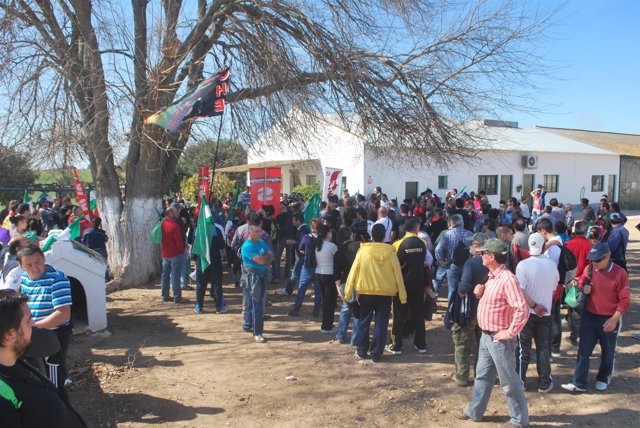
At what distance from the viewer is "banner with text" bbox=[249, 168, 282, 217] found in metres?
10.9

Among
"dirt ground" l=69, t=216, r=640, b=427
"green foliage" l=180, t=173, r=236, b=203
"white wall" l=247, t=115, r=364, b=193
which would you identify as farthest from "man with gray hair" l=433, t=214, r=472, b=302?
"green foliage" l=180, t=173, r=236, b=203

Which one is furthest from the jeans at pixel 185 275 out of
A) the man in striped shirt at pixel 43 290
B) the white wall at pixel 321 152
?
the man in striped shirt at pixel 43 290

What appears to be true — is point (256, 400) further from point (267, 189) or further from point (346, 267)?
point (267, 189)

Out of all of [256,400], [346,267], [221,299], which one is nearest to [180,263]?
[221,299]

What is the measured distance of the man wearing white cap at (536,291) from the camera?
5074 mm

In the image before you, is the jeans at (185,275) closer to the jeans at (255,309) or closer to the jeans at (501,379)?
the jeans at (255,309)

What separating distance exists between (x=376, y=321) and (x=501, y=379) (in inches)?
80.4

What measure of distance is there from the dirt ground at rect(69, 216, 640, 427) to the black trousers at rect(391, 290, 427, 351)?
0.21m

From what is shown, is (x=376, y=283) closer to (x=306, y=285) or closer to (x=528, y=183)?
(x=306, y=285)

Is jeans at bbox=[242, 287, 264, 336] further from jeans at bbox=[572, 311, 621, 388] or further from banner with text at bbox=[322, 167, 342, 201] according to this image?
banner with text at bbox=[322, 167, 342, 201]

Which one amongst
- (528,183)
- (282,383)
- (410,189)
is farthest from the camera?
(528,183)

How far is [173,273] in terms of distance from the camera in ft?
29.8

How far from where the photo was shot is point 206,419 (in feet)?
15.7

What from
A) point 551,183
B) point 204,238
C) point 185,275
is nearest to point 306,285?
point 204,238
